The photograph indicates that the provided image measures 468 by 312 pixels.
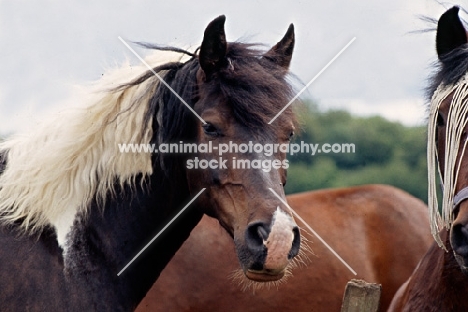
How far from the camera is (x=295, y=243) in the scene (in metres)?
3.55

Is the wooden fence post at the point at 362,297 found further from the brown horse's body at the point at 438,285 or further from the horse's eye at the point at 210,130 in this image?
the horse's eye at the point at 210,130

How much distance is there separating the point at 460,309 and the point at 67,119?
2313mm

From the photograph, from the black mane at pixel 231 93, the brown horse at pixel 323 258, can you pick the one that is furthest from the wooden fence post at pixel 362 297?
the brown horse at pixel 323 258

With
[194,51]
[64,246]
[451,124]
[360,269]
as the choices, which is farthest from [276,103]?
[360,269]

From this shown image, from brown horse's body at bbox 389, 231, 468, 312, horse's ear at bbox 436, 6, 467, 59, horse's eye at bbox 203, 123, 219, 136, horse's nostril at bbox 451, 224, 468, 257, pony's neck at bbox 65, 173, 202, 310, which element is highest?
horse's ear at bbox 436, 6, 467, 59

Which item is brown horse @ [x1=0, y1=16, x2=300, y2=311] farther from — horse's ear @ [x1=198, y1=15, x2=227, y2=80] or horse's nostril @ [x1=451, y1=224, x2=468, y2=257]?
horse's nostril @ [x1=451, y1=224, x2=468, y2=257]

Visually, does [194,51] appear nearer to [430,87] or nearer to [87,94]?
[87,94]

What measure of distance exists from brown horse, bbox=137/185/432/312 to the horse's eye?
2304 millimetres

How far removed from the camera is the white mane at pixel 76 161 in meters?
3.88

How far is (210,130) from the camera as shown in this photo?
3.85 meters

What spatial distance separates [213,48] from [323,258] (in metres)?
2.94

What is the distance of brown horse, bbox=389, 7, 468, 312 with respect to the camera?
146 inches

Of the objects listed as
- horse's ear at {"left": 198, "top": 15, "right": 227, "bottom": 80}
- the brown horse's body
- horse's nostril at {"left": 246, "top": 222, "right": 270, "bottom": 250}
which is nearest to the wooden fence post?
the brown horse's body

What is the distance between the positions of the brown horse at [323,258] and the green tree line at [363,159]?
22.6 meters
